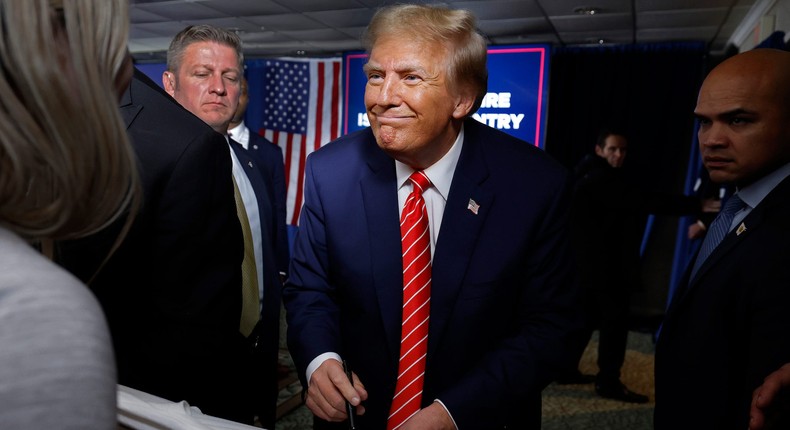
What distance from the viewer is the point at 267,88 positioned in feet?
21.9

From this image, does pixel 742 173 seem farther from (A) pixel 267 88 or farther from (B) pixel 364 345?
(A) pixel 267 88

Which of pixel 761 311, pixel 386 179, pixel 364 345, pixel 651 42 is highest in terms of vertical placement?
pixel 651 42

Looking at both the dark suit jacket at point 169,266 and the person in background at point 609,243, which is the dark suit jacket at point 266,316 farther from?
the person in background at point 609,243

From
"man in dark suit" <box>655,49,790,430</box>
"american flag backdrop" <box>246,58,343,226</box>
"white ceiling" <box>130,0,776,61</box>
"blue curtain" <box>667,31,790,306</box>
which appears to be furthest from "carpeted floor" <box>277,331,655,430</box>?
"american flag backdrop" <box>246,58,343,226</box>

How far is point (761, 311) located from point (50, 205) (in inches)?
46.1

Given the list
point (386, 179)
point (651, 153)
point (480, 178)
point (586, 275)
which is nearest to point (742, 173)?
point (480, 178)

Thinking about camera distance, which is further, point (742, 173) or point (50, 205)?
point (742, 173)

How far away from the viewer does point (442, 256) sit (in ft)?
3.94

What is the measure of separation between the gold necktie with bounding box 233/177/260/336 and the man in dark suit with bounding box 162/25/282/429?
0.18ft

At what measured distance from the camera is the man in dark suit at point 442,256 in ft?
3.91

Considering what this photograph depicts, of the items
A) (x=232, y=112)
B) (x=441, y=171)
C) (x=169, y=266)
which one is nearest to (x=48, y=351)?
(x=169, y=266)

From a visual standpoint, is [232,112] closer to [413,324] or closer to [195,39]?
[195,39]

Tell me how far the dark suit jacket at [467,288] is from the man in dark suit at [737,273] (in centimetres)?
26

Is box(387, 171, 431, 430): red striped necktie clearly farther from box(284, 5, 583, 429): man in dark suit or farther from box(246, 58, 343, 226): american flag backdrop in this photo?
box(246, 58, 343, 226): american flag backdrop
